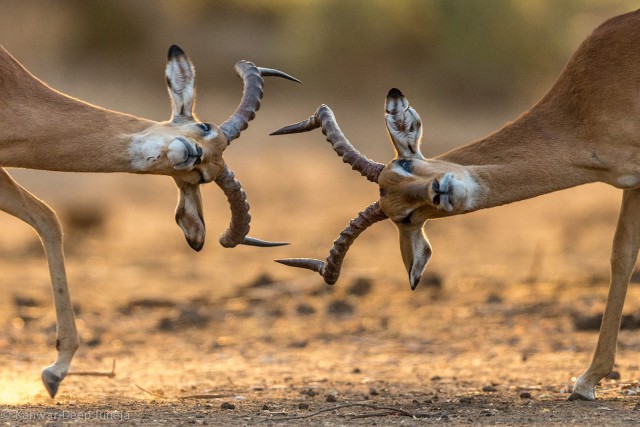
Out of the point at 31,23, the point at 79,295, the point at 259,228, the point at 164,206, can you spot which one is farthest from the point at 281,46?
the point at 79,295

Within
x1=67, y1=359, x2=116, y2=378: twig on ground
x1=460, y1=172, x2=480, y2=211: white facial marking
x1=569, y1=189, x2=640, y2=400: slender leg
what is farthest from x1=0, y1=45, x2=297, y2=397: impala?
x1=569, y1=189, x2=640, y2=400: slender leg

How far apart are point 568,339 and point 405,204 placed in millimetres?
3637

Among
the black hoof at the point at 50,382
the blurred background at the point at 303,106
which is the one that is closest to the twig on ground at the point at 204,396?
the black hoof at the point at 50,382

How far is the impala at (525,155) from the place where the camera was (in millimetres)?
7406

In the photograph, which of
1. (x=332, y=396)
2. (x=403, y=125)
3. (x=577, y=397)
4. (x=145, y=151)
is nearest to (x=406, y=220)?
(x=403, y=125)

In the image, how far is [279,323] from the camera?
37.6 feet

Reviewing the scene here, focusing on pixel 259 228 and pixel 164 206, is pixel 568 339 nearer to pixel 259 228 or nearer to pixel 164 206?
pixel 259 228

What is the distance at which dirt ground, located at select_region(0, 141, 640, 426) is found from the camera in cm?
790

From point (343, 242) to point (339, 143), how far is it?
24.7 inches

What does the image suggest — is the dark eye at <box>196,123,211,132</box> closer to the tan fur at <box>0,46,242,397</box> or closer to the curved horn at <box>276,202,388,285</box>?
the tan fur at <box>0,46,242,397</box>

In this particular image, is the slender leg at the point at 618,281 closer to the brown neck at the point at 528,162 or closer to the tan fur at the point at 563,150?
the tan fur at the point at 563,150

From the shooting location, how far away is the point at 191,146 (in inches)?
293

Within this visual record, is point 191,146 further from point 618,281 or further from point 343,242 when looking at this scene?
point 618,281

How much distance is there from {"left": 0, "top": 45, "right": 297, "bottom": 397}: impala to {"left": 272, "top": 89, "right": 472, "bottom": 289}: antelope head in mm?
486
